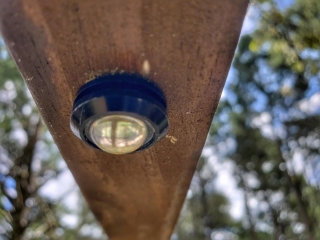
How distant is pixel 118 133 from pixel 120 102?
70mm

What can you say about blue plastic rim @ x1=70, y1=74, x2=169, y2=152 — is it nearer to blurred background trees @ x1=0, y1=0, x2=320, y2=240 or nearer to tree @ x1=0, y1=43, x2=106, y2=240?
blurred background trees @ x1=0, y1=0, x2=320, y2=240

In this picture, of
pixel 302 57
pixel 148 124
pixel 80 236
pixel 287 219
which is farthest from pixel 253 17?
pixel 287 219

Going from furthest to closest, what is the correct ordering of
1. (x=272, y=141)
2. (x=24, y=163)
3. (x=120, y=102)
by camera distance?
(x=272, y=141) → (x=24, y=163) → (x=120, y=102)

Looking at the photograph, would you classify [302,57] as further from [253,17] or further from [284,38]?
[253,17]

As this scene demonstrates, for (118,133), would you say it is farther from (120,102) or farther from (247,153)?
(247,153)

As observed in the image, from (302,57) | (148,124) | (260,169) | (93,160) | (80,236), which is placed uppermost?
(260,169)

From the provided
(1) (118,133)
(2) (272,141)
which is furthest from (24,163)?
(2) (272,141)

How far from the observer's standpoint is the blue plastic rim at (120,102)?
64 cm

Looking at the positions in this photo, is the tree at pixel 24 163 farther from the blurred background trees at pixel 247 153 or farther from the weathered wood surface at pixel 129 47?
the weathered wood surface at pixel 129 47

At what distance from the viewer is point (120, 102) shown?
64cm

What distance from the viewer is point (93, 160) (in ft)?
3.36

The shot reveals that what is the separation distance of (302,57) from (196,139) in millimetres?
1363

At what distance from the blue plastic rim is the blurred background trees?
4.16ft

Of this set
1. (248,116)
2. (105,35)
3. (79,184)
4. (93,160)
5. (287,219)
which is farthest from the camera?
(287,219)
